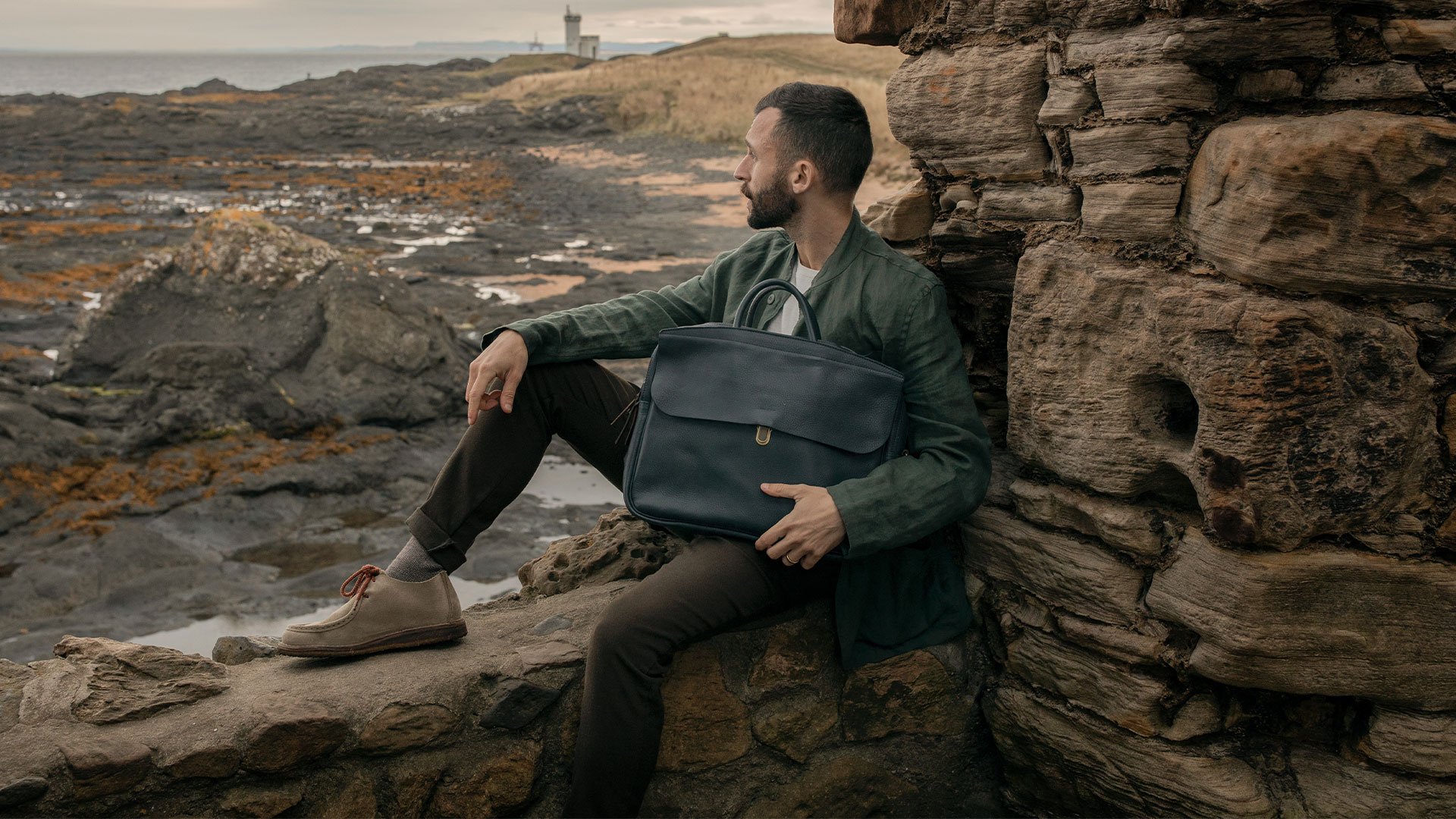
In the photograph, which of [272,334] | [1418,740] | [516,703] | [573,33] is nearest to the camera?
[1418,740]

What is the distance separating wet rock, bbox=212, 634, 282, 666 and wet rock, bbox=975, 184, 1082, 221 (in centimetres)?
217

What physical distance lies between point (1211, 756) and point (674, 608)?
120cm

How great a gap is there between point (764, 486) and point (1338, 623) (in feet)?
3.86

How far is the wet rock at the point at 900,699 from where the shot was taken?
2842mm

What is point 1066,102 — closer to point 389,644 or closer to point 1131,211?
point 1131,211

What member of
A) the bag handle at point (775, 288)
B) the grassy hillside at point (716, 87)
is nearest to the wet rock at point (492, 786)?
the bag handle at point (775, 288)

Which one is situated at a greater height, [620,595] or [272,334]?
[620,595]

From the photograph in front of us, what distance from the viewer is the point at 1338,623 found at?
223cm

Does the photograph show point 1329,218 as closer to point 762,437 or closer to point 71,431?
point 762,437

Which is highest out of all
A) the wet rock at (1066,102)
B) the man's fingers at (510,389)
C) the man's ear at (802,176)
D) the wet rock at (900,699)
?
the wet rock at (1066,102)

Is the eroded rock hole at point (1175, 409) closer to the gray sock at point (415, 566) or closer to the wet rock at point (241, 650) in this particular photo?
the gray sock at point (415, 566)

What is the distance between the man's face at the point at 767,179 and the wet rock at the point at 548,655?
3.75 ft

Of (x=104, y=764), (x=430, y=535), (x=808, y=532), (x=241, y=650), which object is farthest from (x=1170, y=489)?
(x=241, y=650)

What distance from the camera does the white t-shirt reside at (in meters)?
2.95
